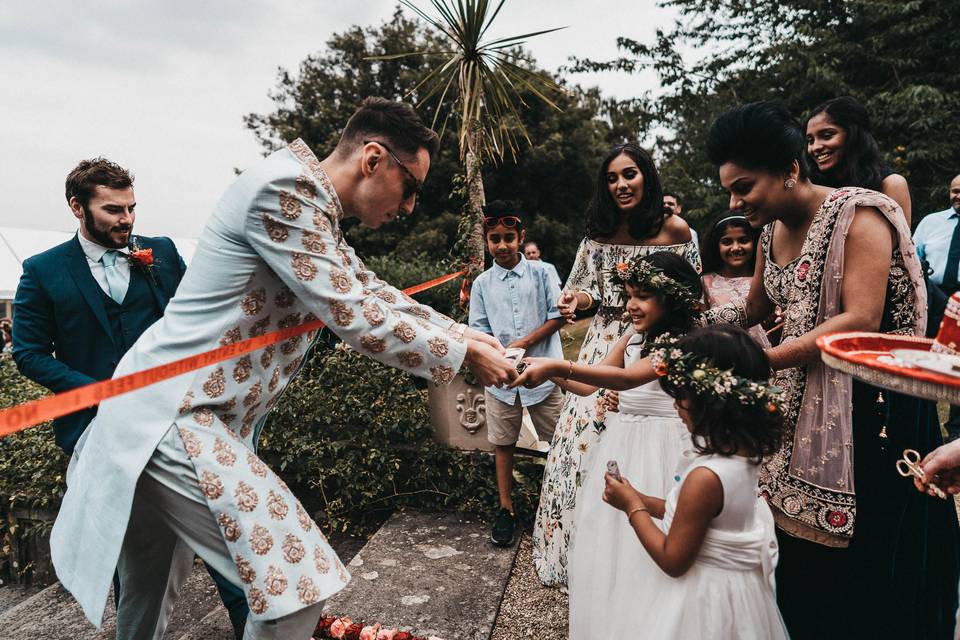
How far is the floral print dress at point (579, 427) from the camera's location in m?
3.29

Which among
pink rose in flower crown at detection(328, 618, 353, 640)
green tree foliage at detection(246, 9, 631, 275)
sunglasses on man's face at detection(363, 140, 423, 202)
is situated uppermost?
green tree foliage at detection(246, 9, 631, 275)

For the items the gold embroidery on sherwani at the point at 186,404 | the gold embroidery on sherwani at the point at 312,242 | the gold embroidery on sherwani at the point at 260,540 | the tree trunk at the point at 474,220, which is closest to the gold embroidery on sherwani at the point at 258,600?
the gold embroidery on sherwani at the point at 260,540

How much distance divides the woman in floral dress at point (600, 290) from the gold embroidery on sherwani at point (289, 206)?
1961 millimetres

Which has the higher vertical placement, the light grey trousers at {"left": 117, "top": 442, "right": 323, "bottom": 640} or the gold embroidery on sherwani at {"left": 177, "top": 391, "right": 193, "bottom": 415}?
the gold embroidery on sherwani at {"left": 177, "top": 391, "right": 193, "bottom": 415}

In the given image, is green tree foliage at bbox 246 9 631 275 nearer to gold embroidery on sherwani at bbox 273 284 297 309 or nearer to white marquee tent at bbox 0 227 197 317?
white marquee tent at bbox 0 227 197 317

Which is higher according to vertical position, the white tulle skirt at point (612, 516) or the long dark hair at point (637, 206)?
the long dark hair at point (637, 206)

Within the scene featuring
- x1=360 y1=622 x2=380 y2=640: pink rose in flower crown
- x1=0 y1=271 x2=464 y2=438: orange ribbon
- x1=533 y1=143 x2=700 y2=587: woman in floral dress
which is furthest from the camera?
x1=533 y1=143 x2=700 y2=587: woman in floral dress

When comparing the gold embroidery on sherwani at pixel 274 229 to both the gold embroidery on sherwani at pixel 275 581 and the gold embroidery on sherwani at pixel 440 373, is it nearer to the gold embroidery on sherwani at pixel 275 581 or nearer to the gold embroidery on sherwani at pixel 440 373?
the gold embroidery on sherwani at pixel 440 373

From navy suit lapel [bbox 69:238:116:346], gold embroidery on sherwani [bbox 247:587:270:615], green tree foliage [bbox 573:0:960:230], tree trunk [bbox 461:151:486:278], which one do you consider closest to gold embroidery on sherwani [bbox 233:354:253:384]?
gold embroidery on sherwani [bbox 247:587:270:615]

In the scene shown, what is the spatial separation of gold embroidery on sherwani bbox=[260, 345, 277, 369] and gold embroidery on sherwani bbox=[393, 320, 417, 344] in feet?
1.45

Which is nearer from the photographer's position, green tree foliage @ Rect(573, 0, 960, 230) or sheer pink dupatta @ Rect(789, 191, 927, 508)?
sheer pink dupatta @ Rect(789, 191, 927, 508)

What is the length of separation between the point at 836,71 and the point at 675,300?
531 inches

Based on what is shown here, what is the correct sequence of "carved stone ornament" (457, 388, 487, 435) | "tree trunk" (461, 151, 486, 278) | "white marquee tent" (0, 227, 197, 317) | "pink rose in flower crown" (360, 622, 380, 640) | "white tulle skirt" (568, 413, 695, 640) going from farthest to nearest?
"white marquee tent" (0, 227, 197, 317)
"tree trunk" (461, 151, 486, 278)
"carved stone ornament" (457, 388, 487, 435)
"pink rose in flower crown" (360, 622, 380, 640)
"white tulle skirt" (568, 413, 695, 640)

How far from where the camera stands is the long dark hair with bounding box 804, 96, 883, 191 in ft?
10.5
